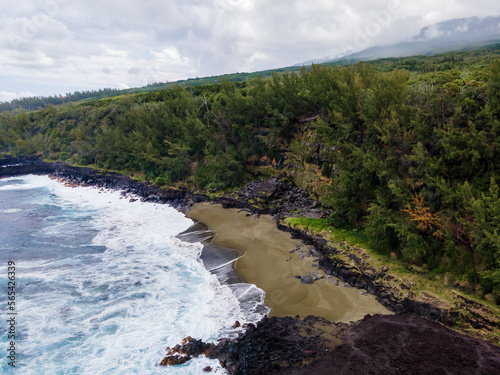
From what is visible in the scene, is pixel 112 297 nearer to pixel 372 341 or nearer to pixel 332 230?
pixel 372 341

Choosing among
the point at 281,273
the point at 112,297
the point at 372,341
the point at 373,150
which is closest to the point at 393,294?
the point at 372,341

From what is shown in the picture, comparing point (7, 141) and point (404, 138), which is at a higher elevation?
point (7, 141)

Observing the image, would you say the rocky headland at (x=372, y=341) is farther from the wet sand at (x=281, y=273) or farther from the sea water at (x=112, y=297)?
the sea water at (x=112, y=297)

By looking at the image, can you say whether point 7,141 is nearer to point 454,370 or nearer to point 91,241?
point 91,241

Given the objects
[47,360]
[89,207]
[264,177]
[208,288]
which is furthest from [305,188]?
[89,207]

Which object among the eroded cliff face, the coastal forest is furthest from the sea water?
the coastal forest

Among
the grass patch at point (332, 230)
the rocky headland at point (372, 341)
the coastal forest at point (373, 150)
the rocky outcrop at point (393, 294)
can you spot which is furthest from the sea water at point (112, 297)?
the coastal forest at point (373, 150)

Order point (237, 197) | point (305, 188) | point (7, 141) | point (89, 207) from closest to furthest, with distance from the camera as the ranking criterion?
point (305, 188), point (237, 197), point (89, 207), point (7, 141)
